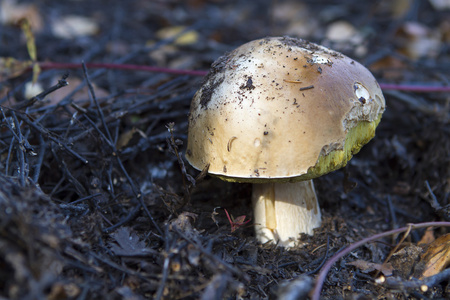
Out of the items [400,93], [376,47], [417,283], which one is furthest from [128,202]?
[376,47]

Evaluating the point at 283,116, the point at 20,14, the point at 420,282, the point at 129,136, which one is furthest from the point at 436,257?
the point at 20,14

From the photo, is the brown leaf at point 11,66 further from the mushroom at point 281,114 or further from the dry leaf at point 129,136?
the mushroom at point 281,114

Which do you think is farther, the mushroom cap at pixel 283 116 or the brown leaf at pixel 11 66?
the brown leaf at pixel 11 66

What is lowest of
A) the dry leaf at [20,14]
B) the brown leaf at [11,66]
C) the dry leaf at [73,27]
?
the brown leaf at [11,66]

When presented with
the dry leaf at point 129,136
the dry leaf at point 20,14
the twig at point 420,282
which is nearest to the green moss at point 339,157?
the twig at point 420,282

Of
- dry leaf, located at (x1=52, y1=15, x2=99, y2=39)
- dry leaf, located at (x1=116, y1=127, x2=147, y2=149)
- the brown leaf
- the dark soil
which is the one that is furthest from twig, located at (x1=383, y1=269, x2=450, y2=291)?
dry leaf, located at (x1=52, y1=15, x2=99, y2=39)

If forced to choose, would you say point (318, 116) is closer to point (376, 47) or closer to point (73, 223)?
point (73, 223)

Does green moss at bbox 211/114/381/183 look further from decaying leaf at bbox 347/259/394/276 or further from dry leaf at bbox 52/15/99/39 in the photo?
dry leaf at bbox 52/15/99/39
